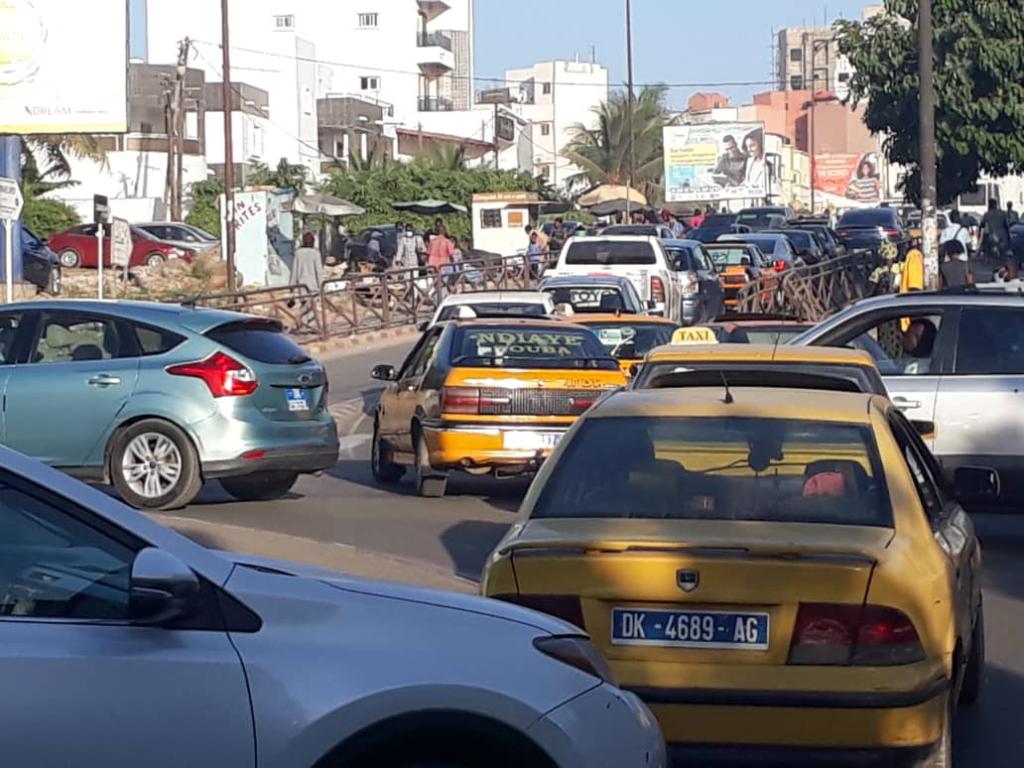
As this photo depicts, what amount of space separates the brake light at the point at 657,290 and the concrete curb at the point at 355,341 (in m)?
5.92

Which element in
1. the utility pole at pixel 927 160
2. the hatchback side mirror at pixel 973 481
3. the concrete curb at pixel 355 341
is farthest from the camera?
the concrete curb at pixel 355 341

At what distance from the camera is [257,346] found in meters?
14.1

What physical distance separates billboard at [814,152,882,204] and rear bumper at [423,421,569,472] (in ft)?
308

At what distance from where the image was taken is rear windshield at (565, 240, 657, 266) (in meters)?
29.4

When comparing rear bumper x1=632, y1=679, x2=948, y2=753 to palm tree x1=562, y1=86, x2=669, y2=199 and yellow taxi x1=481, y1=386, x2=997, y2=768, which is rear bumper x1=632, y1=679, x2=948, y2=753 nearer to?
yellow taxi x1=481, y1=386, x2=997, y2=768

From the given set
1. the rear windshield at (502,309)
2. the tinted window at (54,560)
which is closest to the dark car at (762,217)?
the rear windshield at (502,309)

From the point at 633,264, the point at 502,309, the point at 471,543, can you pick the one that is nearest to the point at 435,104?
the point at 633,264

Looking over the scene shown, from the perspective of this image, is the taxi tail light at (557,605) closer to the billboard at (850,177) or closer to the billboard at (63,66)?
the billboard at (63,66)

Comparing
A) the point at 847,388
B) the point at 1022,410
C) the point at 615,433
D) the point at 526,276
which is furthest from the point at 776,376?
the point at 526,276

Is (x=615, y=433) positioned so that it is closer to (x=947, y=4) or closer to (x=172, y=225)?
(x=947, y=4)

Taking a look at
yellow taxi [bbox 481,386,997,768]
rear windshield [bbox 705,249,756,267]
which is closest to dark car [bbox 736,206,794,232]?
rear windshield [bbox 705,249,756,267]

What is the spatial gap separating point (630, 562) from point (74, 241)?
41.2m

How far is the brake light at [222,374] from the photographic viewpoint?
13562 mm

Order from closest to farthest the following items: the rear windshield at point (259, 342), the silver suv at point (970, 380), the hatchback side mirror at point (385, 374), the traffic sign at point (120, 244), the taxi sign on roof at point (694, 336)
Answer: the silver suv at point (970, 380) < the rear windshield at point (259, 342) < the taxi sign on roof at point (694, 336) < the hatchback side mirror at point (385, 374) < the traffic sign at point (120, 244)
